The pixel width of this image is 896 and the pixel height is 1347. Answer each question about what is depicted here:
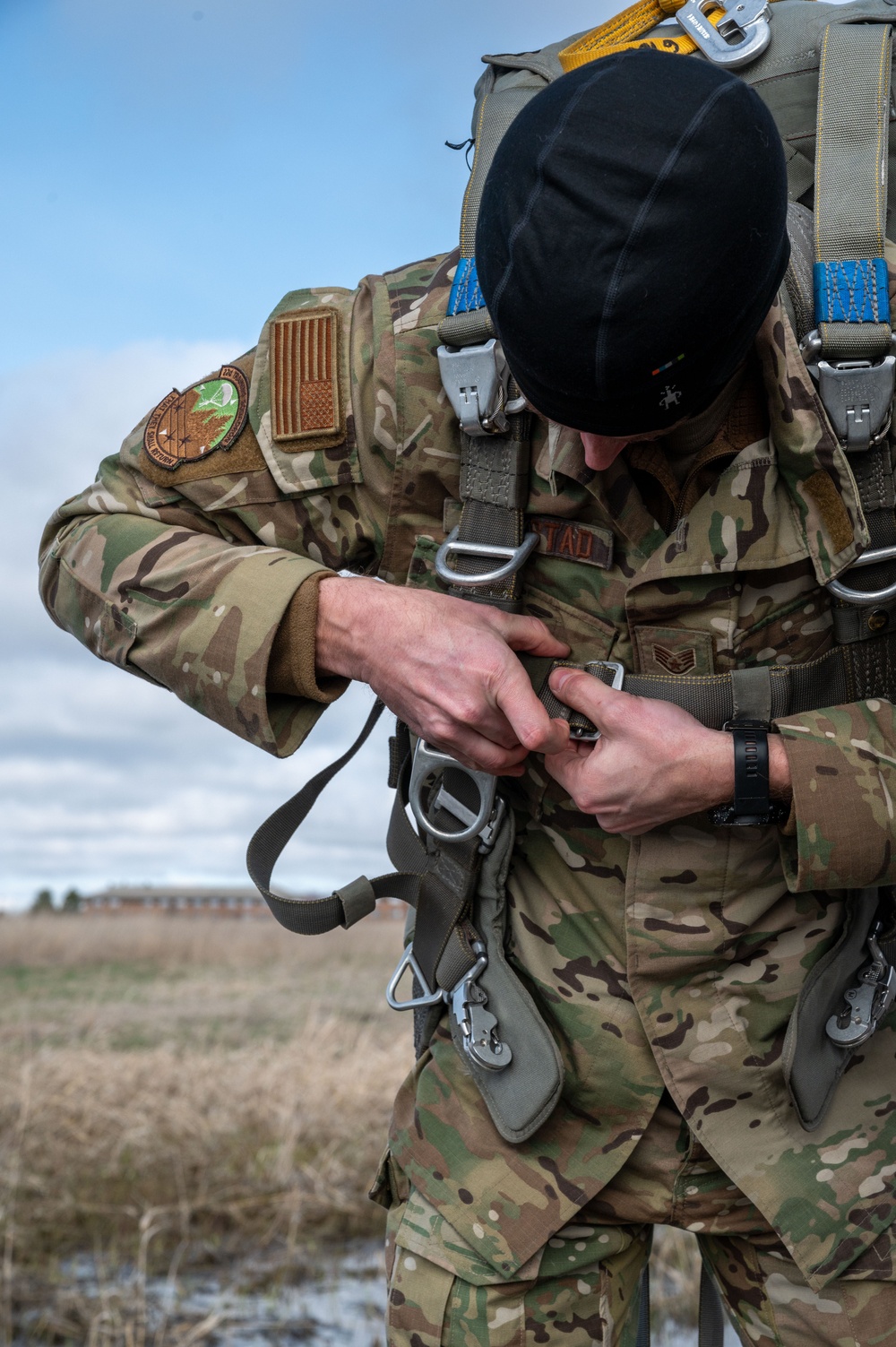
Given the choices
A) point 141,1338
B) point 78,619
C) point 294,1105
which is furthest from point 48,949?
point 78,619

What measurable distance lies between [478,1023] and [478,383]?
108cm

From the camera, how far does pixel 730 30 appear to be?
227 centimetres

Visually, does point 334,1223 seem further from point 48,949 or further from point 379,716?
point 48,949

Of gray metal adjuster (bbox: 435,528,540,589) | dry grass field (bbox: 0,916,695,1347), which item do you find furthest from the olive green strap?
dry grass field (bbox: 0,916,695,1347)

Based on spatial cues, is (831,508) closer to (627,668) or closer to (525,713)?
(627,668)

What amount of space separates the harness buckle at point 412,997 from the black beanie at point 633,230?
110 centimetres

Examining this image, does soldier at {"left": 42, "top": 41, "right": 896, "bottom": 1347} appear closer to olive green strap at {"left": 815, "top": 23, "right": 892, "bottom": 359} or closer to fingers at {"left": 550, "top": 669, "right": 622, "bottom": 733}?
fingers at {"left": 550, "top": 669, "right": 622, "bottom": 733}

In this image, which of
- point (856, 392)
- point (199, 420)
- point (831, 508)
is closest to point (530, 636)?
point (831, 508)

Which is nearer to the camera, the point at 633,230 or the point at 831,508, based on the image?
the point at 633,230

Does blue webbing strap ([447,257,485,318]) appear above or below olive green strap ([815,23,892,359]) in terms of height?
below

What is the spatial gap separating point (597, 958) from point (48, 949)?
14647 millimetres

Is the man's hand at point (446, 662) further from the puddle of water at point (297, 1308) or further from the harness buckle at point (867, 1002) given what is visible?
the puddle of water at point (297, 1308)

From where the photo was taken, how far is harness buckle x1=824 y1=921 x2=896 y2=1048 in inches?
83.4

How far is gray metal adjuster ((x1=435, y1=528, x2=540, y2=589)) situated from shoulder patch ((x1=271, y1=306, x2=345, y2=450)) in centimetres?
28
